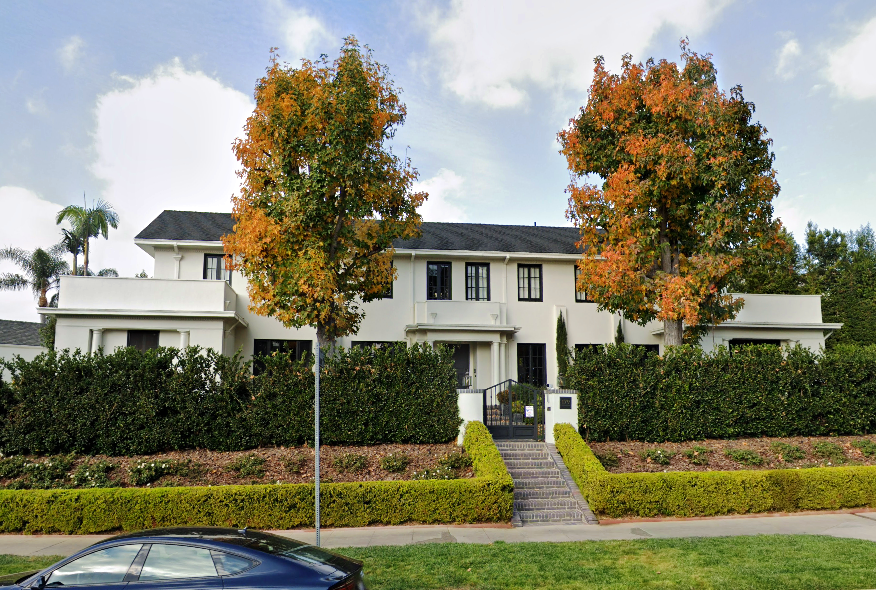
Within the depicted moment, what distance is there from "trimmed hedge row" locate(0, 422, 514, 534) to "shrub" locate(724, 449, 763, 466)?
6307mm

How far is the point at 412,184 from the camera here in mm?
16812

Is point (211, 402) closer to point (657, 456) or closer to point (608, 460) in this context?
point (608, 460)

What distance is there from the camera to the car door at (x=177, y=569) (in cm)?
516

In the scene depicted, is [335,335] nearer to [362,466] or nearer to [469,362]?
[362,466]

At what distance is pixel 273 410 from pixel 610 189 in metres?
11.0

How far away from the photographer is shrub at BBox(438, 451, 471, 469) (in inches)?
536

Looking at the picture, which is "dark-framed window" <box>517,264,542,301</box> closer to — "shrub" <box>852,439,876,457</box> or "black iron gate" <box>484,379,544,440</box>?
"black iron gate" <box>484,379,544,440</box>

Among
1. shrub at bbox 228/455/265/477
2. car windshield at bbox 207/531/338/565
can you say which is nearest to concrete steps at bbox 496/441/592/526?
shrub at bbox 228/455/265/477

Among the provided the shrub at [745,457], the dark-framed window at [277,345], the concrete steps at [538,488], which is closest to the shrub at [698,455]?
the shrub at [745,457]

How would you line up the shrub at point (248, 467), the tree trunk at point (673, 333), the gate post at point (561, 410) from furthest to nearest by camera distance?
the tree trunk at point (673, 333) → the gate post at point (561, 410) → the shrub at point (248, 467)

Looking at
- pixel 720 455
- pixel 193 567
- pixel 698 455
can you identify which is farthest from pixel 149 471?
pixel 720 455

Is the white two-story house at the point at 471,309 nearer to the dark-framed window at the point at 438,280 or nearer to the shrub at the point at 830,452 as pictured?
the dark-framed window at the point at 438,280

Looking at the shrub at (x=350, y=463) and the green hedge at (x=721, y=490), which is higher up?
the shrub at (x=350, y=463)

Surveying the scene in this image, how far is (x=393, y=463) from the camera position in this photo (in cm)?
1349
